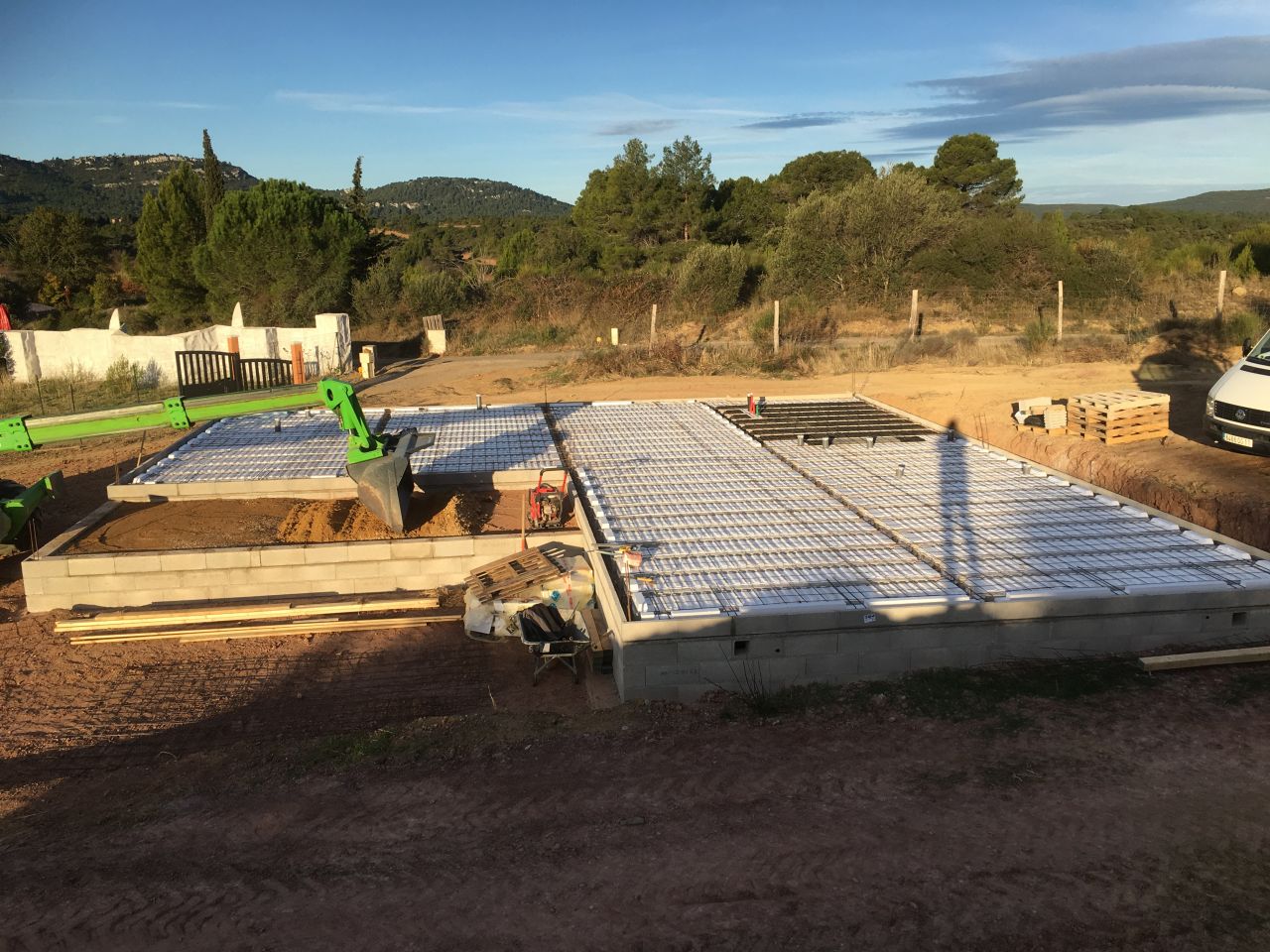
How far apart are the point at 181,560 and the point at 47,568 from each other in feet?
4.23

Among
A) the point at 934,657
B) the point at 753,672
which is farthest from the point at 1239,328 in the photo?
the point at 753,672

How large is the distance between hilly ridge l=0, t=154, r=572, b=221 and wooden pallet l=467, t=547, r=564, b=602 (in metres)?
40.6

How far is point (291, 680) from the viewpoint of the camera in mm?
7992

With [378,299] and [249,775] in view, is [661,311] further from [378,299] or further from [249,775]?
[249,775]

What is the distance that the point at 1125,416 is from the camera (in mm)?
12867

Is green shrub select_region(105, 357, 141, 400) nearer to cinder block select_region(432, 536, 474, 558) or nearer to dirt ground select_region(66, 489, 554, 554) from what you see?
dirt ground select_region(66, 489, 554, 554)

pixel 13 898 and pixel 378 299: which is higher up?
pixel 378 299

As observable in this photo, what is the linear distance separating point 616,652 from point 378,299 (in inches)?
1119

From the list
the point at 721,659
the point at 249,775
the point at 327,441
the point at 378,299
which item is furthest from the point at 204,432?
the point at 378,299

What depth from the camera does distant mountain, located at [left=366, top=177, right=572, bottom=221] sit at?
513 ft

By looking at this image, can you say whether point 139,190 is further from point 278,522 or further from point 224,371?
point 278,522

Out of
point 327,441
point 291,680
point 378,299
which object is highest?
point 378,299

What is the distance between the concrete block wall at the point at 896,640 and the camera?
7066 millimetres

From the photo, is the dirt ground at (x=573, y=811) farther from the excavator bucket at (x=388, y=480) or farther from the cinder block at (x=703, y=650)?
the excavator bucket at (x=388, y=480)
